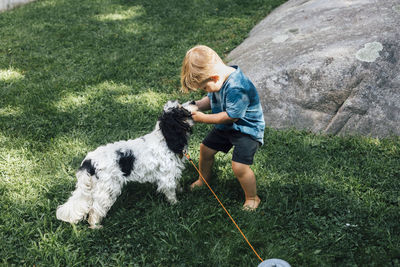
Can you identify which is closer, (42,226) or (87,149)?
(42,226)

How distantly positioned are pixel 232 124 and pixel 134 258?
1.36m

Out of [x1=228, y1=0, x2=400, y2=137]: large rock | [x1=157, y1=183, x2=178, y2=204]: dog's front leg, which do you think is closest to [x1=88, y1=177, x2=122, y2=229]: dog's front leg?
[x1=157, y1=183, x2=178, y2=204]: dog's front leg

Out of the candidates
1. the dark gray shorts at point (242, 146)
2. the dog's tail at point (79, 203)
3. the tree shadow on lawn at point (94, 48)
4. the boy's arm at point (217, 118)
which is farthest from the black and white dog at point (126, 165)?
the tree shadow on lawn at point (94, 48)

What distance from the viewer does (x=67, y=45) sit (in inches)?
274

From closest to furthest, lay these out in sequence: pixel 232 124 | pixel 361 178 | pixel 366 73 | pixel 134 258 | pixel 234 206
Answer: pixel 134 258 → pixel 232 124 → pixel 234 206 → pixel 361 178 → pixel 366 73

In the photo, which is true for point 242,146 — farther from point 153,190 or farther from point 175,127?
point 153,190

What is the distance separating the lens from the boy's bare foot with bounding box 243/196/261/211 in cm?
310

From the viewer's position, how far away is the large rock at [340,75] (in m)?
3.91

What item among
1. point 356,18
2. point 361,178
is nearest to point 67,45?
point 356,18

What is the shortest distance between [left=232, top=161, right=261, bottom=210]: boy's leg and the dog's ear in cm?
50

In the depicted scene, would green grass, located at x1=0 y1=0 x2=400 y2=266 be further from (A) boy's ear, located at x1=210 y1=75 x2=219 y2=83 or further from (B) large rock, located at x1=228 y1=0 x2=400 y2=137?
(A) boy's ear, located at x1=210 y1=75 x2=219 y2=83

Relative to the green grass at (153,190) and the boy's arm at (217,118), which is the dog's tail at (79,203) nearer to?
the green grass at (153,190)

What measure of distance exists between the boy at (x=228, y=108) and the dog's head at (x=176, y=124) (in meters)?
0.08

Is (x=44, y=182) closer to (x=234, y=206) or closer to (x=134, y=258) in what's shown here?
(x=134, y=258)
